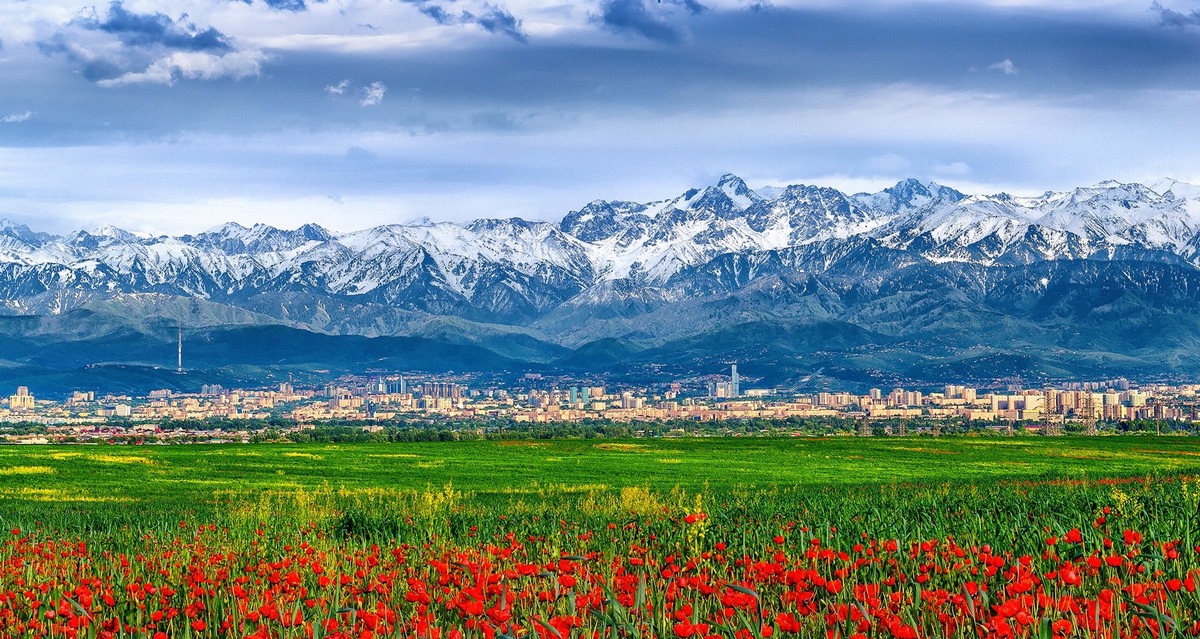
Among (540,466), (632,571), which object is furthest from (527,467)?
(632,571)

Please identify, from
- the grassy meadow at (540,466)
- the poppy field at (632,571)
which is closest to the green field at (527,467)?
the grassy meadow at (540,466)

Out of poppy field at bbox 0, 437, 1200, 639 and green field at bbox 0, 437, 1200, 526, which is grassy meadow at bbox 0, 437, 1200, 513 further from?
poppy field at bbox 0, 437, 1200, 639

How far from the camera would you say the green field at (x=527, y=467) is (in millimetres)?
43625

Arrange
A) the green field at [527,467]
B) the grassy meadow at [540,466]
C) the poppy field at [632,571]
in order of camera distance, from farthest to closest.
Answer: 1. the grassy meadow at [540,466]
2. the green field at [527,467]
3. the poppy field at [632,571]

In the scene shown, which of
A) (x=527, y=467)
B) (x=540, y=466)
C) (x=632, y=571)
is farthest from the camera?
(x=540, y=466)

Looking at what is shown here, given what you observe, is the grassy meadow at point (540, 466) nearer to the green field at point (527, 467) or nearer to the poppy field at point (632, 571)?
the green field at point (527, 467)

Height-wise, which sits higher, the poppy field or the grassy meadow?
the poppy field

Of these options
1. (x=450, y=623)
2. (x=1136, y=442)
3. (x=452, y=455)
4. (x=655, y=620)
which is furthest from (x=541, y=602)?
(x=1136, y=442)

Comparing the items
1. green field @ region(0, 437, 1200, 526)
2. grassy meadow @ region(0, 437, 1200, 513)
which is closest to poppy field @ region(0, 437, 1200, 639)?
green field @ region(0, 437, 1200, 526)

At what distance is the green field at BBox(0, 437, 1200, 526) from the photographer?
143ft

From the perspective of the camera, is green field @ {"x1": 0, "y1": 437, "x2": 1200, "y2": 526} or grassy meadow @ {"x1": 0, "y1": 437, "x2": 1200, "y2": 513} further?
grassy meadow @ {"x1": 0, "y1": 437, "x2": 1200, "y2": 513}

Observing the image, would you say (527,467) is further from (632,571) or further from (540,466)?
(632,571)

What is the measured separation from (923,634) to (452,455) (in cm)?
6349

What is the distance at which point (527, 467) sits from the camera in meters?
61.3
